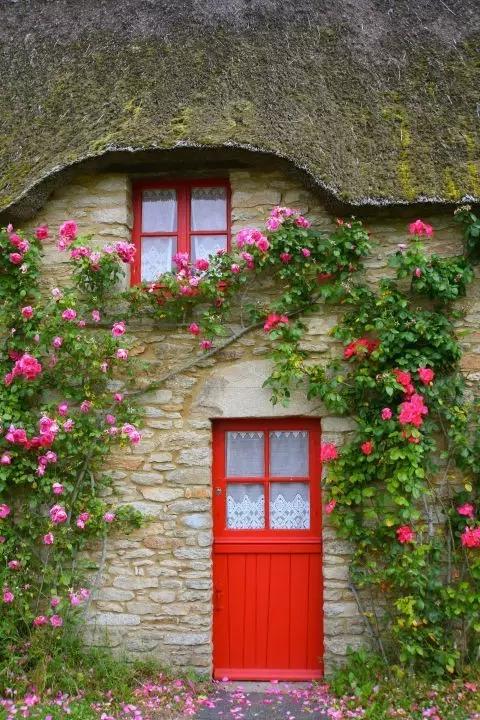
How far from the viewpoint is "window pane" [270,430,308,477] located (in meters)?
4.32

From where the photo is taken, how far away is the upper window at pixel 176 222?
456 centimetres

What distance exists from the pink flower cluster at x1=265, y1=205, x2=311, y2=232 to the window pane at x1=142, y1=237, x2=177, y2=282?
0.78 metres

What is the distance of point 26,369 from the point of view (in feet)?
13.3

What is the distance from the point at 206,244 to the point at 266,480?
5.80 ft

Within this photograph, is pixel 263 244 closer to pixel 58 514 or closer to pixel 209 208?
pixel 209 208

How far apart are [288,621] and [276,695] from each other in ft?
1.50

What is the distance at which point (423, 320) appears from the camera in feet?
13.2

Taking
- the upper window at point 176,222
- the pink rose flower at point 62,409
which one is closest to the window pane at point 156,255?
the upper window at point 176,222

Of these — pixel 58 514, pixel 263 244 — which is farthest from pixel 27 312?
pixel 263 244

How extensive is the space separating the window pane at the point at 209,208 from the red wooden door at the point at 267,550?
4.82 feet

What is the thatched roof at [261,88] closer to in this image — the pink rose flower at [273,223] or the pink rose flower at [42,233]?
the pink rose flower at [42,233]

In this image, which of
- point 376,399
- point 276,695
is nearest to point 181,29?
point 376,399

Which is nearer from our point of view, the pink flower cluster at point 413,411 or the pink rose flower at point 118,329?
the pink flower cluster at point 413,411

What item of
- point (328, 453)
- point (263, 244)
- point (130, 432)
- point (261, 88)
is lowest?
point (328, 453)
